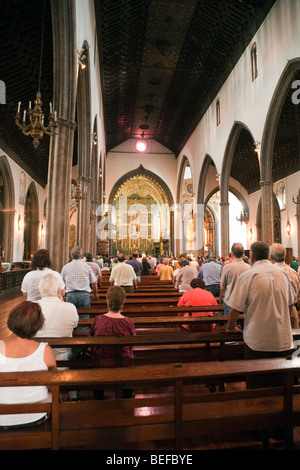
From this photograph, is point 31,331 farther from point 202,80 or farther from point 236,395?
point 202,80

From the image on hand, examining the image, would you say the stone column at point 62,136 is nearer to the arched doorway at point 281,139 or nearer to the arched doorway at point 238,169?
the arched doorway at point 281,139

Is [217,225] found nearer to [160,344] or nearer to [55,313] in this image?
[160,344]

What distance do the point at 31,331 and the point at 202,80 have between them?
16535 mm

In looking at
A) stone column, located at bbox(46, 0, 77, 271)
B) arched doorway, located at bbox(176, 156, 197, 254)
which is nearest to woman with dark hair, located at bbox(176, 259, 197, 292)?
stone column, located at bbox(46, 0, 77, 271)

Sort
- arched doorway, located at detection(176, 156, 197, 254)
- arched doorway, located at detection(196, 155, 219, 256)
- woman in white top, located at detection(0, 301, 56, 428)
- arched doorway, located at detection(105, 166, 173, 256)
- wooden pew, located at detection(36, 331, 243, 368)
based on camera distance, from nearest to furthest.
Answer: woman in white top, located at detection(0, 301, 56, 428), wooden pew, located at detection(36, 331, 243, 368), arched doorway, located at detection(196, 155, 219, 256), arched doorway, located at detection(176, 156, 197, 254), arched doorway, located at detection(105, 166, 173, 256)

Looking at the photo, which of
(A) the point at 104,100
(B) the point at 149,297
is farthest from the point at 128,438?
(A) the point at 104,100

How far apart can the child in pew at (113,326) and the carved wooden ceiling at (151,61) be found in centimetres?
792

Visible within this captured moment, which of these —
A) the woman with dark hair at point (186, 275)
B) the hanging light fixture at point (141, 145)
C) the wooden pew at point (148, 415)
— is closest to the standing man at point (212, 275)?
the woman with dark hair at point (186, 275)

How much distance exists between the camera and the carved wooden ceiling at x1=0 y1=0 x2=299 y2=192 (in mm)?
9164

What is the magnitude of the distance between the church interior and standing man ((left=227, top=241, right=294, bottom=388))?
51 centimetres

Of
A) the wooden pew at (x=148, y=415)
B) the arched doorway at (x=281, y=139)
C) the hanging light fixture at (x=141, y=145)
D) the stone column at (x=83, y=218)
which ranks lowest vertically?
the wooden pew at (x=148, y=415)

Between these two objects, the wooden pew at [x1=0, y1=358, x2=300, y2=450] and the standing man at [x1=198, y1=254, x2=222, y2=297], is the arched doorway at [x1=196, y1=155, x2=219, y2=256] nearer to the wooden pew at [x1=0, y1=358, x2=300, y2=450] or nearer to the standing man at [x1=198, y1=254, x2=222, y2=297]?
the standing man at [x1=198, y1=254, x2=222, y2=297]

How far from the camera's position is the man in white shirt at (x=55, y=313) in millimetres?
2748

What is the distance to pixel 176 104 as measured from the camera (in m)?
18.4
